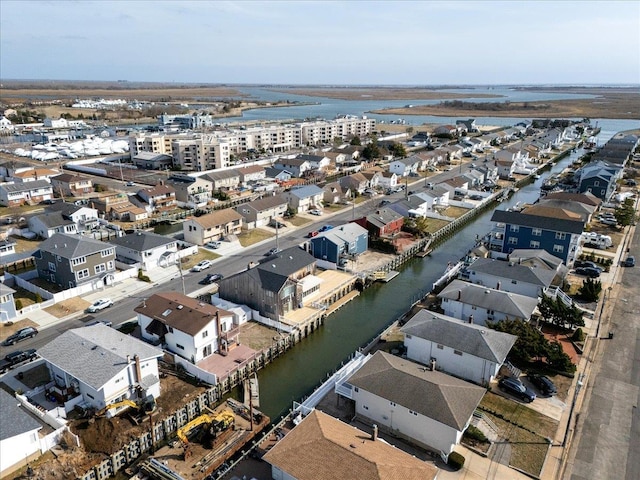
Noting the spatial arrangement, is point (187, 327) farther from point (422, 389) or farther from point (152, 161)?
point (152, 161)

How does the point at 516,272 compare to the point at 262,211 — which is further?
the point at 262,211

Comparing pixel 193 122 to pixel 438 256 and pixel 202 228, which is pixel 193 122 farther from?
pixel 438 256

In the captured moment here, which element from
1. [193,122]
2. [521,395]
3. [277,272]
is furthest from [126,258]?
[193,122]

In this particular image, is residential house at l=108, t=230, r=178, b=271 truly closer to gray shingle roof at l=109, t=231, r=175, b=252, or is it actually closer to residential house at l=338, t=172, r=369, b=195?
gray shingle roof at l=109, t=231, r=175, b=252

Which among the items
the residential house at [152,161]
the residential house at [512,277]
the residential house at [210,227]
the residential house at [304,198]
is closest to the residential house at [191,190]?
the residential house at [304,198]

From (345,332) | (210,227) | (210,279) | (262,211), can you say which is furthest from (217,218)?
(345,332)
